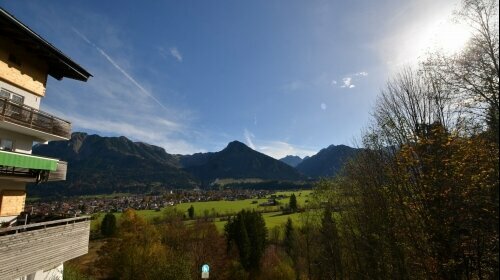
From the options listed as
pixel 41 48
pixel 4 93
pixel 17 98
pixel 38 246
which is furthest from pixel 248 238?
pixel 4 93

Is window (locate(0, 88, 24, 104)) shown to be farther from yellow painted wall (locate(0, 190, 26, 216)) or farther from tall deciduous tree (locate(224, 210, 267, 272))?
tall deciduous tree (locate(224, 210, 267, 272))

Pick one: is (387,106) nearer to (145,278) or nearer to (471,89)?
(471,89)

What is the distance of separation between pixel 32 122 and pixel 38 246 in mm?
7614

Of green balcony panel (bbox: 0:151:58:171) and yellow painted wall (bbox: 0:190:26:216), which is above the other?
green balcony panel (bbox: 0:151:58:171)

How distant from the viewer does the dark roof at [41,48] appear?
16.9 m

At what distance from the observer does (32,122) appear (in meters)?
18.9

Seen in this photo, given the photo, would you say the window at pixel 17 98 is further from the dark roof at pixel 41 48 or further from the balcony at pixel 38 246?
the balcony at pixel 38 246

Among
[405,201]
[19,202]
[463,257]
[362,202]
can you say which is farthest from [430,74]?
[19,202]

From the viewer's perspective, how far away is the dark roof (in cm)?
1694

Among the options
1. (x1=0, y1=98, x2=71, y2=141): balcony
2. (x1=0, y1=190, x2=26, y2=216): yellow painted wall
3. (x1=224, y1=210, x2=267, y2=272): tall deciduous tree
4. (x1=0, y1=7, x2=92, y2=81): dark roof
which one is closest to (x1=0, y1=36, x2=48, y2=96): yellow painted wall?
(x1=0, y1=7, x2=92, y2=81): dark roof

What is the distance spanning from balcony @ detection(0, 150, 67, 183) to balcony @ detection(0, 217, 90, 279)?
346 cm

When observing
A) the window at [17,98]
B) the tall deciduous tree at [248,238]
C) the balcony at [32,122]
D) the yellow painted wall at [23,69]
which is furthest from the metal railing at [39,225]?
the tall deciduous tree at [248,238]

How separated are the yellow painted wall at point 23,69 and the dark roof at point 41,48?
1.24ft

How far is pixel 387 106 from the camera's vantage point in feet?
68.8
